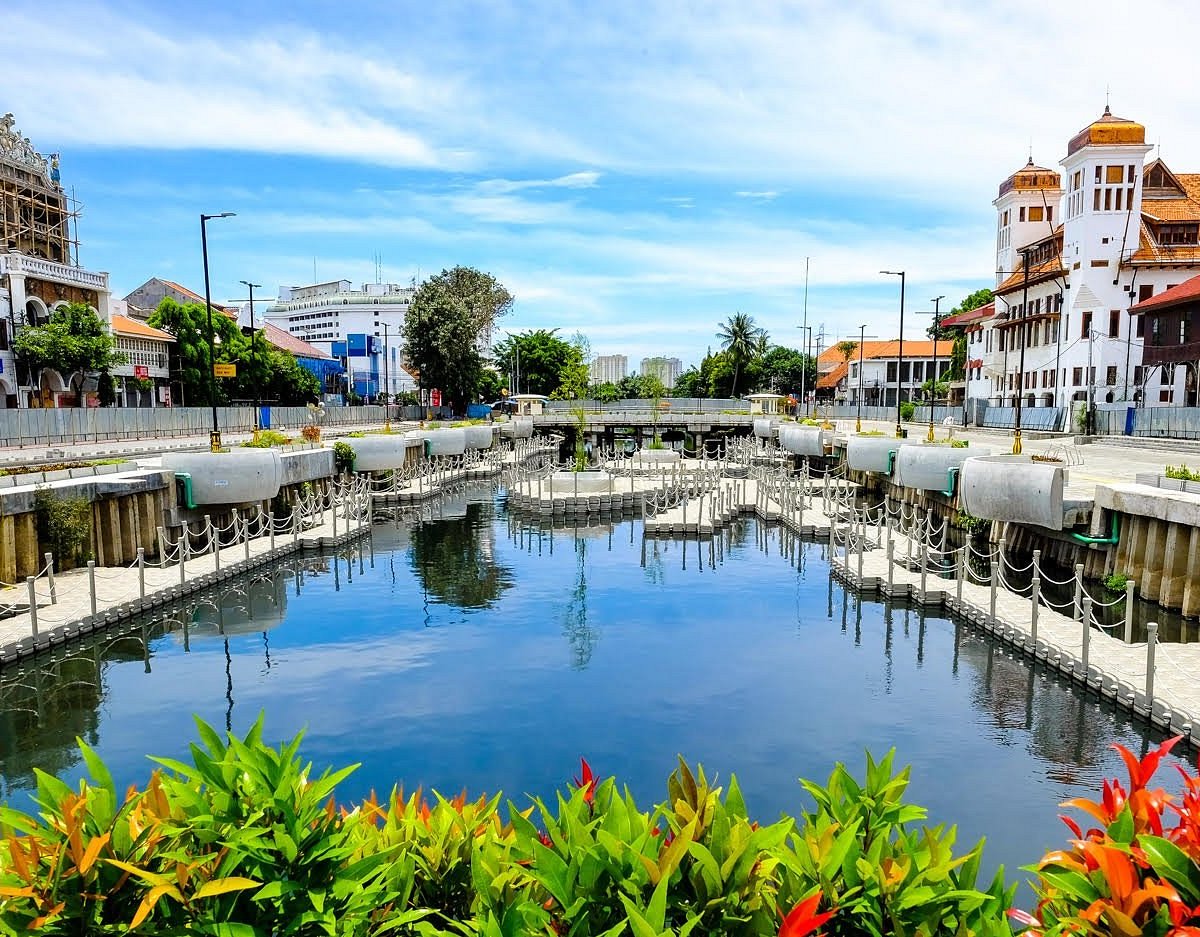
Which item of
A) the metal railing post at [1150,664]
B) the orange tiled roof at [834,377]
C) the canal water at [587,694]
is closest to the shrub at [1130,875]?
the canal water at [587,694]

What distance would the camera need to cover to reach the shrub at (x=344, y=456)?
4200 centimetres

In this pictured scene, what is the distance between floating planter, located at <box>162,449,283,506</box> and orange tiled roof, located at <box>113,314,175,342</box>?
44.6 m

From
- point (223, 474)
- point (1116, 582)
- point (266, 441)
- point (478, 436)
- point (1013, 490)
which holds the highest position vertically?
point (266, 441)

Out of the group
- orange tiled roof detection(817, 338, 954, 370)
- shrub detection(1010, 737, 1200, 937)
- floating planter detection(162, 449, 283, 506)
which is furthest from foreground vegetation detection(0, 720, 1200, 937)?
orange tiled roof detection(817, 338, 954, 370)

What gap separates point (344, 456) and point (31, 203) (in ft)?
150

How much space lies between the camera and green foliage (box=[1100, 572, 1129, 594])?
22.1m

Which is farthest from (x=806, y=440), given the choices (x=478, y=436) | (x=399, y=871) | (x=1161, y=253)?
(x=399, y=871)

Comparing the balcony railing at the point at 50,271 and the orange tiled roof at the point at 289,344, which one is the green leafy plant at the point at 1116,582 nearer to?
the balcony railing at the point at 50,271

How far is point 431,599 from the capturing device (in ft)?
82.3

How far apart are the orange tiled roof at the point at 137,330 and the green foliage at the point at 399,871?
71825 millimetres

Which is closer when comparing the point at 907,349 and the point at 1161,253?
the point at 1161,253

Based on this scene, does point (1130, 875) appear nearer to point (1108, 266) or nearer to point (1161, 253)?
point (1108, 266)

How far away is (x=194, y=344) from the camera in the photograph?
6944 centimetres

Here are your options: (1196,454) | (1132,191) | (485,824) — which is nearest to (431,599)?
(485,824)
